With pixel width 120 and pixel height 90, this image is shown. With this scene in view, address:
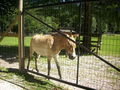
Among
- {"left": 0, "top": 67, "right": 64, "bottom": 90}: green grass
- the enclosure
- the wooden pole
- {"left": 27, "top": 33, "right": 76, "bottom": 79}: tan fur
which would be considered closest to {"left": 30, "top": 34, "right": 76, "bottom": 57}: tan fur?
{"left": 27, "top": 33, "right": 76, "bottom": 79}: tan fur

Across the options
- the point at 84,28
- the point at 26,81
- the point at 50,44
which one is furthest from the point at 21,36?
the point at 84,28

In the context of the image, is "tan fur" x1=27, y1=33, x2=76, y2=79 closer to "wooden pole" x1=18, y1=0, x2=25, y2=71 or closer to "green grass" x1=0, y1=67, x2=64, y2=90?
"wooden pole" x1=18, y1=0, x2=25, y2=71

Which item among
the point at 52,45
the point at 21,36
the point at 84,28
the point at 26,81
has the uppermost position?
the point at 84,28

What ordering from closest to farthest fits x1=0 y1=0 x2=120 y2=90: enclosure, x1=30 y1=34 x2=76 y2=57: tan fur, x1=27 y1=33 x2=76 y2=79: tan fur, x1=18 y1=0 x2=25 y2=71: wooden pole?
x1=0 y1=0 x2=120 y2=90: enclosure, x1=27 y1=33 x2=76 y2=79: tan fur, x1=30 y1=34 x2=76 y2=57: tan fur, x1=18 y1=0 x2=25 y2=71: wooden pole

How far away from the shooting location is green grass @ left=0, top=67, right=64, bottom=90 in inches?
188

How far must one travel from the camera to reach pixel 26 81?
5.19 m

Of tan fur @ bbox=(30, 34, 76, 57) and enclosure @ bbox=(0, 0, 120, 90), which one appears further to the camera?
tan fur @ bbox=(30, 34, 76, 57)

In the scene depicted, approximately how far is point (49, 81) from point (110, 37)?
Result: 7.53ft

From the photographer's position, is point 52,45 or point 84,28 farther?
point 52,45

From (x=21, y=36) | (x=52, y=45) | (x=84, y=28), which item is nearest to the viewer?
(x=84, y=28)

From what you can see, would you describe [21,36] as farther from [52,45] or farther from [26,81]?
[26,81]

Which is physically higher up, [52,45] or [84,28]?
[84,28]

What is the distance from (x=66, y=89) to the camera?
15.6 ft

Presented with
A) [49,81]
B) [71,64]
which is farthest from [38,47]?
[71,64]
